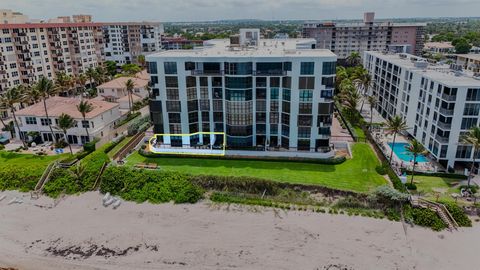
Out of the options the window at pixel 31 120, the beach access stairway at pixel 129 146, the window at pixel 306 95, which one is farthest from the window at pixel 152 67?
the window at pixel 31 120

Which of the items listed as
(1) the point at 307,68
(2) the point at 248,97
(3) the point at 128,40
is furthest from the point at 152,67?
(3) the point at 128,40

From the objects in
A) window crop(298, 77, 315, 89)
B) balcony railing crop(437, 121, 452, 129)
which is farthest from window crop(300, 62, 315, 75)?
balcony railing crop(437, 121, 452, 129)

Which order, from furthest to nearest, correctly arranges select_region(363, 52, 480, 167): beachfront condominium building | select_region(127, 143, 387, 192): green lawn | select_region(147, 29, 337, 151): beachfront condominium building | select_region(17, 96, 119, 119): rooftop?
select_region(17, 96, 119, 119): rooftop, select_region(147, 29, 337, 151): beachfront condominium building, select_region(363, 52, 480, 167): beachfront condominium building, select_region(127, 143, 387, 192): green lawn

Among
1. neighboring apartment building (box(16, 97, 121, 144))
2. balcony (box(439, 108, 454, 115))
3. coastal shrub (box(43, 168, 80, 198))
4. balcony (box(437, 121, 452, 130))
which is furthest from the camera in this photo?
neighboring apartment building (box(16, 97, 121, 144))

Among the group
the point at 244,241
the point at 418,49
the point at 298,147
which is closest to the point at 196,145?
the point at 298,147

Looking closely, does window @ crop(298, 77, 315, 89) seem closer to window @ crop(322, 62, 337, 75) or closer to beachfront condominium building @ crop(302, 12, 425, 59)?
window @ crop(322, 62, 337, 75)

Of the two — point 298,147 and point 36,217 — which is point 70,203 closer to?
point 36,217
